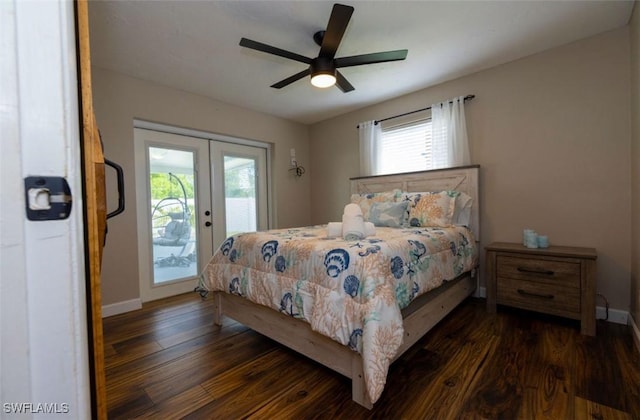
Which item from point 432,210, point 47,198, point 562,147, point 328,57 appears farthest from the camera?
point 432,210

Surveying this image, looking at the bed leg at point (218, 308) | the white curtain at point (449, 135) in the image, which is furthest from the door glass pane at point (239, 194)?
the white curtain at point (449, 135)

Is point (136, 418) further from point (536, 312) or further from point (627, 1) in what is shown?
point (627, 1)

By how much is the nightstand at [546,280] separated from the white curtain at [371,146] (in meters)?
1.77

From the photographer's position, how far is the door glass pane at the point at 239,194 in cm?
387

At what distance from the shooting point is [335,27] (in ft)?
5.72

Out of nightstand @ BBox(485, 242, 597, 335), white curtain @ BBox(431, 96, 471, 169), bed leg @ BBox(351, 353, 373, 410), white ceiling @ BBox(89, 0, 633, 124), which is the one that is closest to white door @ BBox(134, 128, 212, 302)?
white ceiling @ BBox(89, 0, 633, 124)

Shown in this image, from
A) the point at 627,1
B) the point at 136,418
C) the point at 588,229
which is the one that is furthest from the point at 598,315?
the point at 136,418

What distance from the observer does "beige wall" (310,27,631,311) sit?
226 cm

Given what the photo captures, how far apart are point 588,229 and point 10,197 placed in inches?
135

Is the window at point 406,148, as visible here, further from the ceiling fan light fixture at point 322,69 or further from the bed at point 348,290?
the ceiling fan light fixture at point 322,69

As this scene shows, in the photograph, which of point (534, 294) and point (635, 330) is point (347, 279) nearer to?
point (534, 294)

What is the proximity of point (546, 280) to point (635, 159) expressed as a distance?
3.59ft

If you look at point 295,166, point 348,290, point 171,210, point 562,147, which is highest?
point 295,166

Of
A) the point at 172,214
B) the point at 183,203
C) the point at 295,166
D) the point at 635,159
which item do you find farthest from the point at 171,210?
the point at 635,159
